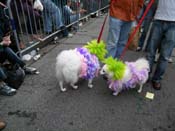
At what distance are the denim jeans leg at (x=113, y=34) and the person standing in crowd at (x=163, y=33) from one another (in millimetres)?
554

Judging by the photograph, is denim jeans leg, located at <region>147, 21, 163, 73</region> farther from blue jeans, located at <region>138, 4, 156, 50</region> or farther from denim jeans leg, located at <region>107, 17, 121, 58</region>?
blue jeans, located at <region>138, 4, 156, 50</region>

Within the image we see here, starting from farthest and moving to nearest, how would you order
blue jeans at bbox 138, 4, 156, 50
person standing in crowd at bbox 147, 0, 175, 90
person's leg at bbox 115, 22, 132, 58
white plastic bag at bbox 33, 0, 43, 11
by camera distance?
white plastic bag at bbox 33, 0, 43, 11, blue jeans at bbox 138, 4, 156, 50, person's leg at bbox 115, 22, 132, 58, person standing in crowd at bbox 147, 0, 175, 90

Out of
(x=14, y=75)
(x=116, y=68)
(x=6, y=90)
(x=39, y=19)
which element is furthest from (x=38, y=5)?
(x=116, y=68)

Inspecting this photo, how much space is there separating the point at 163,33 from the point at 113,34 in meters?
0.77

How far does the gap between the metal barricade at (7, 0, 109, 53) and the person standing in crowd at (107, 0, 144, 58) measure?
186 centimetres

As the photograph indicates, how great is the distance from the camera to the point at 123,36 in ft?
11.4

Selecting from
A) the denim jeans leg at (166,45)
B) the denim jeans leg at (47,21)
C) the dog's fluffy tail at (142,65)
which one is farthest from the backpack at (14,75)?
the denim jeans leg at (166,45)

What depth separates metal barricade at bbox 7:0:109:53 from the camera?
14.4 feet

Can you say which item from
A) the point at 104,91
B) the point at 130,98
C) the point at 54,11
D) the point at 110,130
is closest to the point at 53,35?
the point at 54,11

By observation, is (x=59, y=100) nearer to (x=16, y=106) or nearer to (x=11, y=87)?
(x=16, y=106)

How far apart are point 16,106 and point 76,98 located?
88cm

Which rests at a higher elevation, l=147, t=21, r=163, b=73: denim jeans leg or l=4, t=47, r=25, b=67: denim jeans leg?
l=147, t=21, r=163, b=73: denim jeans leg

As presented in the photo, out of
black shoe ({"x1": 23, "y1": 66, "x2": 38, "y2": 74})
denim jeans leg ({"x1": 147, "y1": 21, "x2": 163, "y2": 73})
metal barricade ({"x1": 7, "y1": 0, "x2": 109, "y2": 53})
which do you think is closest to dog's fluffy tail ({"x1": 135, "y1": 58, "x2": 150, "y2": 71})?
denim jeans leg ({"x1": 147, "y1": 21, "x2": 163, "y2": 73})

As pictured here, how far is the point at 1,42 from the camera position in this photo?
3.05 m
